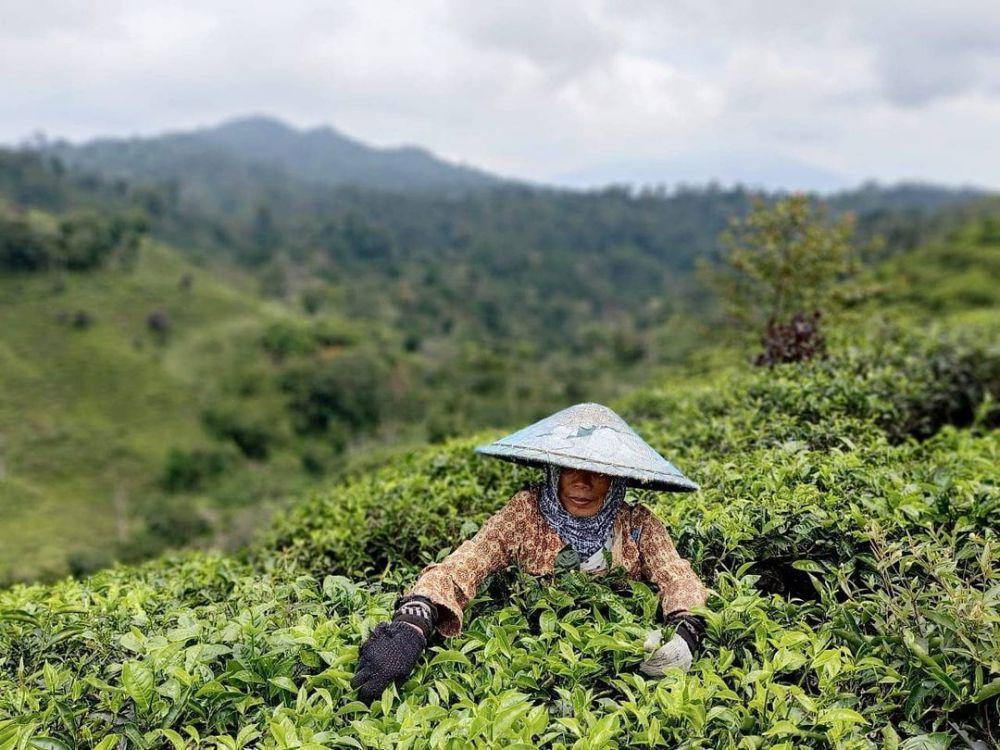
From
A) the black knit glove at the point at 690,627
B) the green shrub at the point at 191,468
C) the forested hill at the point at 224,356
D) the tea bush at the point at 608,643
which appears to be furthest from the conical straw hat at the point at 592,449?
the green shrub at the point at 191,468

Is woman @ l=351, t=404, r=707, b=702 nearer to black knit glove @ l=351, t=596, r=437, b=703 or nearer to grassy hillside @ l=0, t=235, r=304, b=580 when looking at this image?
black knit glove @ l=351, t=596, r=437, b=703

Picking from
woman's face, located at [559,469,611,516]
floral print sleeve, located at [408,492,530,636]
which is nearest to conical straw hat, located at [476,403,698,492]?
woman's face, located at [559,469,611,516]

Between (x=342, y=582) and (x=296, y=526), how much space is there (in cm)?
Result: 228

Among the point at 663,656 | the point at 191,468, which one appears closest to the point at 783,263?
the point at 663,656

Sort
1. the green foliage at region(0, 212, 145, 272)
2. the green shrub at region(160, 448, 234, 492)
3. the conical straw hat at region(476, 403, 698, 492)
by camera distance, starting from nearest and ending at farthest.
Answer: the conical straw hat at region(476, 403, 698, 492) < the green shrub at region(160, 448, 234, 492) < the green foliage at region(0, 212, 145, 272)

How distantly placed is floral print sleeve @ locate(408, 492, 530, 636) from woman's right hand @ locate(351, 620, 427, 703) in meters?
0.20

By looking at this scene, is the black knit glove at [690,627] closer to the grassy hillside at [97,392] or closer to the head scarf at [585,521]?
the head scarf at [585,521]

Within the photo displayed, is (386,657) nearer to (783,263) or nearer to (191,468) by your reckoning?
(783,263)

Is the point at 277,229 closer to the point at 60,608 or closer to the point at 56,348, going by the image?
the point at 56,348

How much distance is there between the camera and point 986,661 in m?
2.13

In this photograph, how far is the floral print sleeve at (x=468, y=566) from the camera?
2.62 metres

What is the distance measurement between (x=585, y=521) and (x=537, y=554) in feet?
0.81

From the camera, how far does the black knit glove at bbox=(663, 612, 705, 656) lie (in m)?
2.48

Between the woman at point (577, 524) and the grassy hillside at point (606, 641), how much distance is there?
0.37 feet
